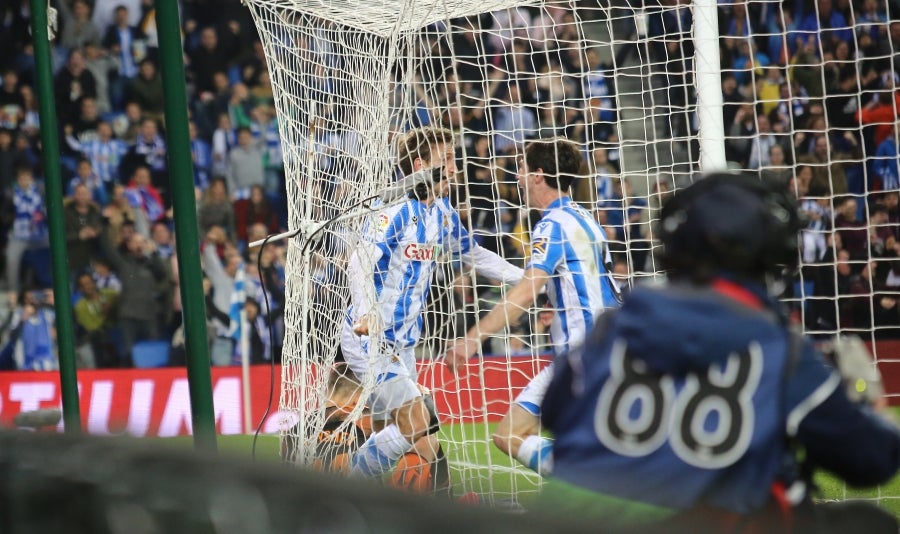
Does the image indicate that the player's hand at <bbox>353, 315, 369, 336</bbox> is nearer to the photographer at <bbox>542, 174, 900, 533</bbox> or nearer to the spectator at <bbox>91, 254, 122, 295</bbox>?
the photographer at <bbox>542, 174, 900, 533</bbox>

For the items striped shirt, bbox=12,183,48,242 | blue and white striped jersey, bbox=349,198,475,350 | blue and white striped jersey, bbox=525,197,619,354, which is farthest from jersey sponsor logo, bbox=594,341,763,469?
striped shirt, bbox=12,183,48,242

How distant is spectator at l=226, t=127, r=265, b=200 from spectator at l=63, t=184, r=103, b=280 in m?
1.42

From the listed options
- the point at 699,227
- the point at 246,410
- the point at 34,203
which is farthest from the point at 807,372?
the point at 34,203

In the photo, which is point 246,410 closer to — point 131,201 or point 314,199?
point 131,201

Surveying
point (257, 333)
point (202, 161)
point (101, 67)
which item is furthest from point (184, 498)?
point (101, 67)

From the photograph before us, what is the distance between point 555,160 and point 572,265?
463 millimetres

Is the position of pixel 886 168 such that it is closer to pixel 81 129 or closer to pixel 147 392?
pixel 147 392

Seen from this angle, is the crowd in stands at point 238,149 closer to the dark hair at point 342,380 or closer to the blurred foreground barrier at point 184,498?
the dark hair at point 342,380

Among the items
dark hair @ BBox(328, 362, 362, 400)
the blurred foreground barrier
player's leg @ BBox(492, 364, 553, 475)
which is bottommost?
player's leg @ BBox(492, 364, 553, 475)

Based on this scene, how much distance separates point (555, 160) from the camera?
485cm

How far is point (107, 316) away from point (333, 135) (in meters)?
6.18

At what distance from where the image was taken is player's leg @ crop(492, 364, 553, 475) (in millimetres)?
4723

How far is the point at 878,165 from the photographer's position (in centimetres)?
997

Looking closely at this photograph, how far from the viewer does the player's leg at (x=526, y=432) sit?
472 centimetres
